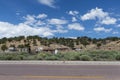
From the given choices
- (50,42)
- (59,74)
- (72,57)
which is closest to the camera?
(59,74)

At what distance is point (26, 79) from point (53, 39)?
113 meters

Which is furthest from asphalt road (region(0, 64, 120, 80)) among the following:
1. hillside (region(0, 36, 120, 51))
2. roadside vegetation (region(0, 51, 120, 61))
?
hillside (region(0, 36, 120, 51))

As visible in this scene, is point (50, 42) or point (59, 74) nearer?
point (59, 74)

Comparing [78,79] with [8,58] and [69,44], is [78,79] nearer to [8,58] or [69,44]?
[8,58]

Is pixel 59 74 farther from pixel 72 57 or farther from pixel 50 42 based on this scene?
pixel 50 42

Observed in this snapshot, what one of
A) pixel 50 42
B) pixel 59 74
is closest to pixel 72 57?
pixel 59 74

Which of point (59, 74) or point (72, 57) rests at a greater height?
point (72, 57)

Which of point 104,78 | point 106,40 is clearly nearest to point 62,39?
point 106,40

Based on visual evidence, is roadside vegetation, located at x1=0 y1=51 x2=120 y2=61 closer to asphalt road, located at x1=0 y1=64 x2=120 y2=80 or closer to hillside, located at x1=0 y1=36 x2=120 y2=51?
asphalt road, located at x1=0 y1=64 x2=120 y2=80

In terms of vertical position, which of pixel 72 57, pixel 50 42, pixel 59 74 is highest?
pixel 50 42

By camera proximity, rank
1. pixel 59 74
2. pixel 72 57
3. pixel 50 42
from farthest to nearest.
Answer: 1. pixel 50 42
2. pixel 72 57
3. pixel 59 74

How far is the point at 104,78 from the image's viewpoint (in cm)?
1294

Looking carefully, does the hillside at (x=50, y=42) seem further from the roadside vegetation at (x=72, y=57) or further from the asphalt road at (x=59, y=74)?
the asphalt road at (x=59, y=74)

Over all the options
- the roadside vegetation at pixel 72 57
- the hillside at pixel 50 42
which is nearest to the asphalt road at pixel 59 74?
the roadside vegetation at pixel 72 57
